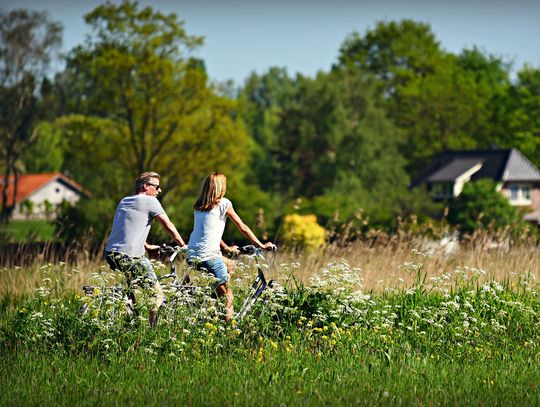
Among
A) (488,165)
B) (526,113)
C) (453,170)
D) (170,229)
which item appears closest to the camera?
(170,229)

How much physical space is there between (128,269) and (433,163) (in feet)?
188

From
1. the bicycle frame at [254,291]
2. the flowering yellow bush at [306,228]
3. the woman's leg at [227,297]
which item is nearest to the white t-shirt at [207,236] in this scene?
the woman's leg at [227,297]

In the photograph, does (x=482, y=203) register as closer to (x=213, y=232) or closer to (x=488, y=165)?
(x=488, y=165)

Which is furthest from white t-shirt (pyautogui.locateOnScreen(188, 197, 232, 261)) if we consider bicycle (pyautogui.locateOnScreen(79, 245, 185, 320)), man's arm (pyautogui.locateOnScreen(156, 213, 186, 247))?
bicycle (pyautogui.locateOnScreen(79, 245, 185, 320))

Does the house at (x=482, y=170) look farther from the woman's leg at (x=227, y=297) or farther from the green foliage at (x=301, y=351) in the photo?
the woman's leg at (x=227, y=297)

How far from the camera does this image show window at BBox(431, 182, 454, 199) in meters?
66.2

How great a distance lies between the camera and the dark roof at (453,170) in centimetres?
6306

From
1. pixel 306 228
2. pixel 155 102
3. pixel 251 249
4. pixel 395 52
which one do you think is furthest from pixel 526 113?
pixel 251 249

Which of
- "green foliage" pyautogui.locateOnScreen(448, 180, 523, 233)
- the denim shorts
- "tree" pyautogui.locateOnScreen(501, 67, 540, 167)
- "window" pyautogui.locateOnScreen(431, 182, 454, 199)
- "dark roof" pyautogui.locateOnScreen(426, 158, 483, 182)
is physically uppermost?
"tree" pyautogui.locateOnScreen(501, 67, 540, 167)

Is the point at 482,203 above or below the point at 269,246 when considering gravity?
above

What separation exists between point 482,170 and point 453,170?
98.1 inches

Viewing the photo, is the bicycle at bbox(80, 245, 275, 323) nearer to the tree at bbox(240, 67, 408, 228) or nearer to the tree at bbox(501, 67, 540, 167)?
the tree at bbox(240, 67, 408, 228)

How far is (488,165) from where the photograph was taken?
210 feet

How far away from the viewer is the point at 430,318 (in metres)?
8.89
